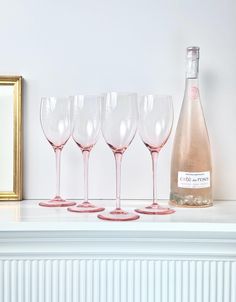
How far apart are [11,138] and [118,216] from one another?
291 mm

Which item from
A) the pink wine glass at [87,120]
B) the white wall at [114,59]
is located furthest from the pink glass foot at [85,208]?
the white wall at [114,59]

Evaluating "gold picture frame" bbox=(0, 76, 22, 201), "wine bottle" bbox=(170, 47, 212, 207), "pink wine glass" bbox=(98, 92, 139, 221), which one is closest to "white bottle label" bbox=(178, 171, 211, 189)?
"wine bottle" bbox=(170, 47, 212, 207)

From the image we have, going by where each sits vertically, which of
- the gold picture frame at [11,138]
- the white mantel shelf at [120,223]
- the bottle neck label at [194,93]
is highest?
the bottle neck label at [194,93]

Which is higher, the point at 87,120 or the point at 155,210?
the point at 87,120

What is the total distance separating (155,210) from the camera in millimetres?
849

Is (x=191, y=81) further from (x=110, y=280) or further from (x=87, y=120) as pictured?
(x=110, y=280)

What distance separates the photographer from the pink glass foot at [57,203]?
91cm

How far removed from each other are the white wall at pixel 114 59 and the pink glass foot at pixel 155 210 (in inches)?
5.0

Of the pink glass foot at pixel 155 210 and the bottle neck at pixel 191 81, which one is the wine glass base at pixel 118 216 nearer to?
the pink glass foot at pixel 155 210

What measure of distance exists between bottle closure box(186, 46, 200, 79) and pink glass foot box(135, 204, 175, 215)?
243 mm

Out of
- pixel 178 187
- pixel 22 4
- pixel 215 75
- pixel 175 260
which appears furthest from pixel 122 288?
pixel 22 4

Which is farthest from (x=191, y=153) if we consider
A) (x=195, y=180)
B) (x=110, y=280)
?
(x=110, y=280)

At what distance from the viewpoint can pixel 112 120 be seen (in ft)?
2.69

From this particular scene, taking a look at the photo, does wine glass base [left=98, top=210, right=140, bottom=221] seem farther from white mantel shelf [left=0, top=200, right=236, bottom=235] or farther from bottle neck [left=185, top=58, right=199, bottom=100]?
bottle neck [left=185, top=58, right=199, bottom=100]
